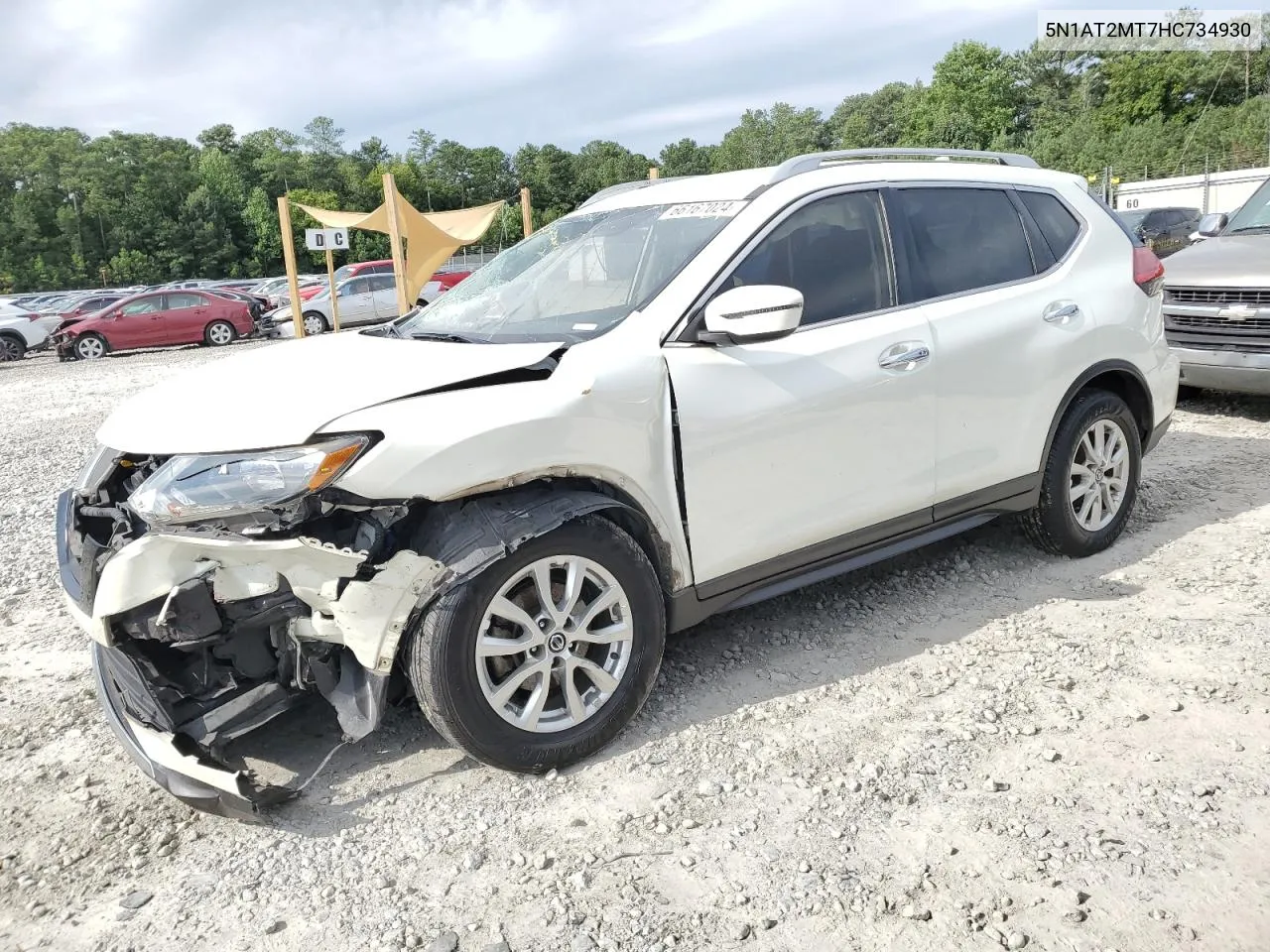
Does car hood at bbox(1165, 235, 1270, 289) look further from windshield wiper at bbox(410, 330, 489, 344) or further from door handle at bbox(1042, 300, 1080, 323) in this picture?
windshield wiper at bbox(410, 330, 489, 344)

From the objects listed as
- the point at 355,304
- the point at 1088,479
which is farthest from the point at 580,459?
the point at 355,304

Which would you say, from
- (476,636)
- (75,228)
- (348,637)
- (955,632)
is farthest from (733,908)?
(75,228)

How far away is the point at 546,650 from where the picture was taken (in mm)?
2936

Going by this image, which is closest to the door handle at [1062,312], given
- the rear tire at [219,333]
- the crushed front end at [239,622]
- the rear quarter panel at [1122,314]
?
the rear quarter panel at [1122,314]

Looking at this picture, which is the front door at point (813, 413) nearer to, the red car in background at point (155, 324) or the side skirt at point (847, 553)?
the side skirt at point (847, 553)

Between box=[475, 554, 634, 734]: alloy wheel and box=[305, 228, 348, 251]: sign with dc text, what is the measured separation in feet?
56.1

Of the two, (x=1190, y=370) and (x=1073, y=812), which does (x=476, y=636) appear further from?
(x=1190, y=370)

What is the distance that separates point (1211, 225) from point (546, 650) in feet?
25.1

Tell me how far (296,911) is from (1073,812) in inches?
82.5

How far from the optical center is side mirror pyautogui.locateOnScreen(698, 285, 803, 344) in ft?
10.2

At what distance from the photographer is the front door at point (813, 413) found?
322cm

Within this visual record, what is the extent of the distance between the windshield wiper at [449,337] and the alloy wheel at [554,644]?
958mm

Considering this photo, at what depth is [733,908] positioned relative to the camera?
2.39 m

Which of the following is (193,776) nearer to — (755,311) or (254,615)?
(254,615)
